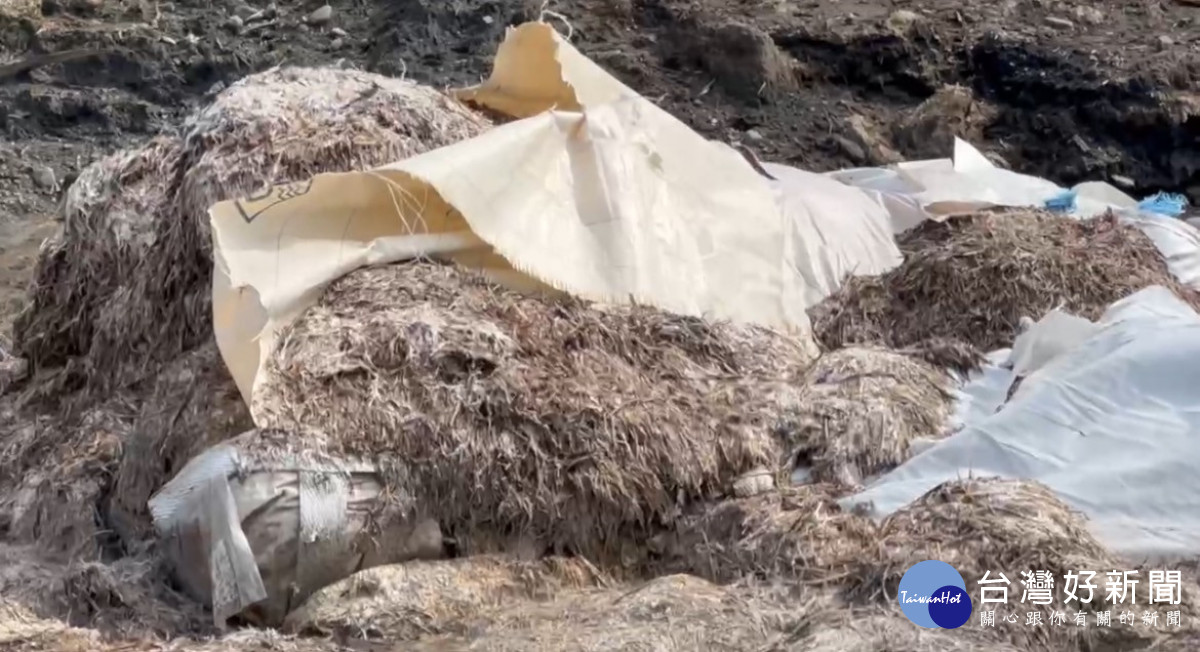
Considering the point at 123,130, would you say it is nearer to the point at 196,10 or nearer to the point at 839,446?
the point at 196,10

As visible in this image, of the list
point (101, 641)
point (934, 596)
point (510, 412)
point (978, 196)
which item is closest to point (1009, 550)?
point (934, 596)

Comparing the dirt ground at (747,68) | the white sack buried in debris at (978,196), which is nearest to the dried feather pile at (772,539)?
the white sack buried in debris at (978,196)

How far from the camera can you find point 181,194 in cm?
438

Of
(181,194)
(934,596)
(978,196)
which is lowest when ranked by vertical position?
(978,196)

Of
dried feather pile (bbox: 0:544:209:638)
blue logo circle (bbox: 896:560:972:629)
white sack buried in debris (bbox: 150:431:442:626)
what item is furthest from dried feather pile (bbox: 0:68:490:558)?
blue logo circle (bbox: 896:560:972:629)

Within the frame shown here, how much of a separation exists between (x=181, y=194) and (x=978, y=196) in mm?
2678

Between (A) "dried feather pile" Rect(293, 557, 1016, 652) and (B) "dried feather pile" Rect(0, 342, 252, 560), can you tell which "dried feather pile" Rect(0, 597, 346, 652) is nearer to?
(A) "dried feather pile" Rect(293, 557, 1016, 652)

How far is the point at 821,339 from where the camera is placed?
4.48 metres

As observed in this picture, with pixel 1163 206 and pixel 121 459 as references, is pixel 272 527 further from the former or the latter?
pixel 1163 206

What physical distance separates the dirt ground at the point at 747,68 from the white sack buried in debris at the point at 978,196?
1316 millimetres

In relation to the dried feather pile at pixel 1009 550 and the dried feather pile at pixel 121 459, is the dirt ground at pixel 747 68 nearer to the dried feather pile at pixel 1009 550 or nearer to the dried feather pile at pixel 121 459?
→ the dried feather pile at pixel 121 459

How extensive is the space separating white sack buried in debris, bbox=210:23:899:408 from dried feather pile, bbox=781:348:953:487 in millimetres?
427

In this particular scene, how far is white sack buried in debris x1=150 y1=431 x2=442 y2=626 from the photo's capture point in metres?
3.35

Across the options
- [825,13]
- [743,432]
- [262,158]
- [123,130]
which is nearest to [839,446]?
[743,432]
